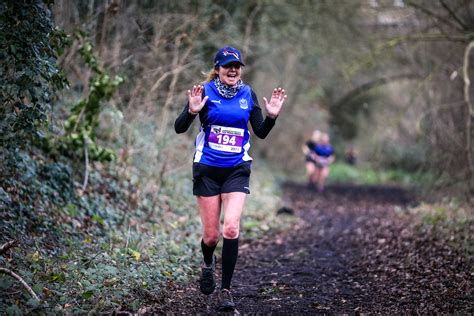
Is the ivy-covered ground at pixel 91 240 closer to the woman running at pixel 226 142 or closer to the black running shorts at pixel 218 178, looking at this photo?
the woman running at pixel 226 142

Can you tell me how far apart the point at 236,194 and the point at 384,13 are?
11.7m

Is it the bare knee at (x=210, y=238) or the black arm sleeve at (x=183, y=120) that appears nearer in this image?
the black arm sleeve at (x=183, y=120)

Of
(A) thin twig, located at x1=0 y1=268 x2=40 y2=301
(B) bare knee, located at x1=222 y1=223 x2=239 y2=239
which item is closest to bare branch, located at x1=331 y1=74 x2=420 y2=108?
(B) bare knee, located at x1=222 y1=223 x2=239 y2=239

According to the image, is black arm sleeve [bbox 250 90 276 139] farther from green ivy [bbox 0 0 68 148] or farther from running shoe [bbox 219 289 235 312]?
green ivy [bbox 0 0 68 148]

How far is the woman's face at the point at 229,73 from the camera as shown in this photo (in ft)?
18.6

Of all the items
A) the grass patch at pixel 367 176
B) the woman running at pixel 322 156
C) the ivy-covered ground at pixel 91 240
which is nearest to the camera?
the ivy-covered ground at pixel 91 240

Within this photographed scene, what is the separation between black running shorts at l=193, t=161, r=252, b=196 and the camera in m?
5.68

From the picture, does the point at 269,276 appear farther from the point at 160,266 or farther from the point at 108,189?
the point at 108,189

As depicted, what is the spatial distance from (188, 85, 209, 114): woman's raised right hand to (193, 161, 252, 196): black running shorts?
1.79ft

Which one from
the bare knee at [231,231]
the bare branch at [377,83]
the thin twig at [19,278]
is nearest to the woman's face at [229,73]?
the bare knee at [231,231]

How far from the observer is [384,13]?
1580 centimetres

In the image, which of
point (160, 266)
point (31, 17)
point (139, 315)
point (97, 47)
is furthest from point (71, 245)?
point (97, 47)

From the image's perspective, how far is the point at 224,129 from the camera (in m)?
5.64

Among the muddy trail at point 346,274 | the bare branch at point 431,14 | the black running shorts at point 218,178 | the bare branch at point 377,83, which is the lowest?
the muddy trail at point 346,274
